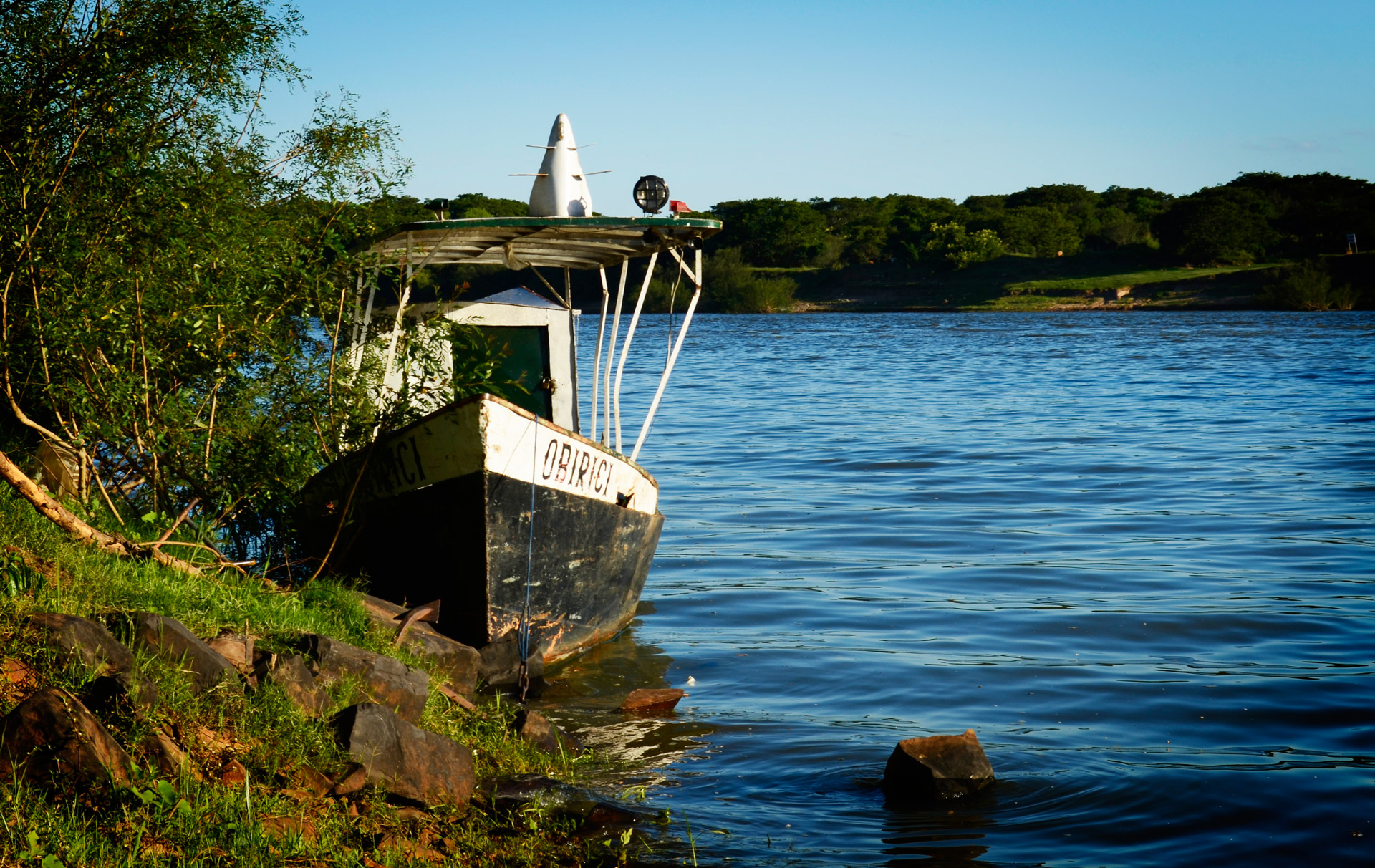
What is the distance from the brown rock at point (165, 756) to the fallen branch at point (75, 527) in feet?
8.02

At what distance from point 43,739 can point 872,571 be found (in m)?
9.14

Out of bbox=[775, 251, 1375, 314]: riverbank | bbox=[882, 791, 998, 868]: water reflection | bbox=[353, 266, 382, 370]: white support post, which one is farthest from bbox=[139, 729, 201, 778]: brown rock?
bbox=[775, 251, 1375, 314]: riverbank

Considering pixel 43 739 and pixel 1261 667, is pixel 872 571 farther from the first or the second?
pixel 43 739

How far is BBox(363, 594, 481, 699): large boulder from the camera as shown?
737 centimetres

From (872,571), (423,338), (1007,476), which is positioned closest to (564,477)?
(423,338)

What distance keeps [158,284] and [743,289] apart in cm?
8319

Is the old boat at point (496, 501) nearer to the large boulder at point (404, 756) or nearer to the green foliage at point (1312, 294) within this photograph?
the large boulder at point (404, 756)

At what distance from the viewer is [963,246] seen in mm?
90688

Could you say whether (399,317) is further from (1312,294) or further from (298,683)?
(1312,294)

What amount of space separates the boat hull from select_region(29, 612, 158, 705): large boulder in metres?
2.91

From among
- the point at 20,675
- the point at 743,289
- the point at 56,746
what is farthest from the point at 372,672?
the point at 743,289

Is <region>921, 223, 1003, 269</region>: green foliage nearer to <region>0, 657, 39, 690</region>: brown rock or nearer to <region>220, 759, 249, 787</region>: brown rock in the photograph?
<region>220, 759, 249, 787</region>: brown rock

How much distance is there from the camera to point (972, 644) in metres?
9.49

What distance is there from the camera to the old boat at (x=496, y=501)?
7.71 meters
